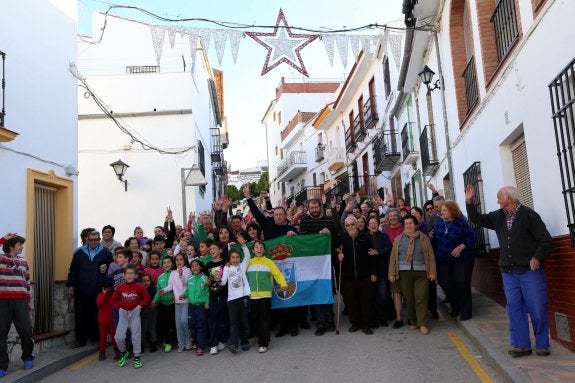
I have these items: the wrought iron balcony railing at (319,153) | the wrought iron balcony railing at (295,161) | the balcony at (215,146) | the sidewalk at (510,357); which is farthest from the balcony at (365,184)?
the sidewalk at (510,357)

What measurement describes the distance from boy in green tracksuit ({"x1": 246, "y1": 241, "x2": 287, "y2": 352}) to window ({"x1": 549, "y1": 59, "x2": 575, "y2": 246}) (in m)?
3.85

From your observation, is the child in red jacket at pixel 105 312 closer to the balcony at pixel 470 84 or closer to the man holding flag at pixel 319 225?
the man holding flag at pixel 319 225

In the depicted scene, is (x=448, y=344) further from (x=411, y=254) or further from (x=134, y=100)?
(x=134, y=100)

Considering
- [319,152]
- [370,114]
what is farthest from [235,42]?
[319,152]

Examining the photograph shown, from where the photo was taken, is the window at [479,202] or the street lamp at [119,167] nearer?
the window at [479,202]

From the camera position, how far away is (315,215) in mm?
8859

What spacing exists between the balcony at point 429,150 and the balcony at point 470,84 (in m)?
3.41

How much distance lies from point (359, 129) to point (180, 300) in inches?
782

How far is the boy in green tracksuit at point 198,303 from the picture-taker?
7.69 meters

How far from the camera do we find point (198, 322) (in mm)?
7738

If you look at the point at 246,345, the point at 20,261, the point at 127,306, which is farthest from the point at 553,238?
the point at 20,261

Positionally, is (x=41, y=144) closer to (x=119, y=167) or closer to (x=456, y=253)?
(x=456, y=253)

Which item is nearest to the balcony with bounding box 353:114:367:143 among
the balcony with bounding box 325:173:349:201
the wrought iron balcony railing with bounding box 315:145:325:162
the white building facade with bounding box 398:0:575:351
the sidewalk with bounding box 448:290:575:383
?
the balcony with bounding box 325:173:349:201

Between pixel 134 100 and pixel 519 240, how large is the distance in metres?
14.5
